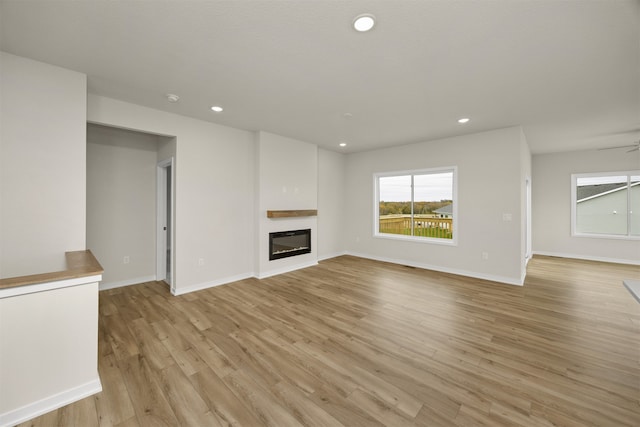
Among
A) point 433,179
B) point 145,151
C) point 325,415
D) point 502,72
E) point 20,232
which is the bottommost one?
point 325,415

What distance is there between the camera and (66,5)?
66.6 inches

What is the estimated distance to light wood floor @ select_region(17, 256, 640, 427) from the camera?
162 cm

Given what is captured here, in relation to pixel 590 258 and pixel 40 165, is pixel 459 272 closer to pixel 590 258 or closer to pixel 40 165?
pixel 590 258

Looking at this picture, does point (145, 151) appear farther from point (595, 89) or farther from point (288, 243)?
point (595, 89)

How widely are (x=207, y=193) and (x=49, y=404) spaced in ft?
9.36

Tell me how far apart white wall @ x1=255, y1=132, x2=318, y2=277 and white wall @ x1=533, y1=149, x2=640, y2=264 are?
577cm

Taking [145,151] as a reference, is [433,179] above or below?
below

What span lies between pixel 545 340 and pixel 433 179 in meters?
3.46

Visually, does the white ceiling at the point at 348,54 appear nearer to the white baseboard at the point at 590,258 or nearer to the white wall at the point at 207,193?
the white wall at the point at 207,193

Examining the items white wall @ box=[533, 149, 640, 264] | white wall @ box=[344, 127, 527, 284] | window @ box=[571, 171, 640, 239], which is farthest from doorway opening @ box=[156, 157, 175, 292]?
window @ box=[571, 171, 640, 239]

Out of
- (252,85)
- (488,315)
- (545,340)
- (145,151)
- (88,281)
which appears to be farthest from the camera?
(145,151)

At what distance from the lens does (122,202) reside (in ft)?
13.2

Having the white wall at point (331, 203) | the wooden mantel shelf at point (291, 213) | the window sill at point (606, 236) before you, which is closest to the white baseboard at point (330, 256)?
the white wall at point (331, 203)

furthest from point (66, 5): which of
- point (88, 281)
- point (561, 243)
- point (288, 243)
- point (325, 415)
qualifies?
point (561, 243)
